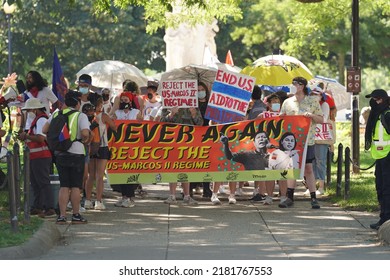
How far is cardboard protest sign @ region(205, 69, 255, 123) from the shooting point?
1744cm

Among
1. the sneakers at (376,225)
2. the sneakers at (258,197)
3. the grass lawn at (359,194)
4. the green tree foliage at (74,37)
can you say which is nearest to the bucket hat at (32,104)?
the sneakers at (258,197)

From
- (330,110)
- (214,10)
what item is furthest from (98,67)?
(330,110)

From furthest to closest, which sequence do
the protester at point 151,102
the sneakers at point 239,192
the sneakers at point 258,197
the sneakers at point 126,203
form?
the protester at point 151,102
the sneakers at point 239,192
the sneakers at point 258,197
the sneakers at point 126,203

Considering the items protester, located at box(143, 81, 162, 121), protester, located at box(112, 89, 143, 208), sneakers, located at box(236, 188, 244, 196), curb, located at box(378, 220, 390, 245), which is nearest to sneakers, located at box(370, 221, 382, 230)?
curb, located at box(378, 220, 390, 245)

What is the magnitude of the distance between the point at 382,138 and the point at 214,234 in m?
2.36

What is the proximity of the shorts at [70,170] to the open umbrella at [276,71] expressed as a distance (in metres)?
7.07

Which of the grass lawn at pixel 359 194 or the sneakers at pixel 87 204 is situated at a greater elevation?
the grass lawn at pixel 359 194

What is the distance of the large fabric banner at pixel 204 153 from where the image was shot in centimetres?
1698

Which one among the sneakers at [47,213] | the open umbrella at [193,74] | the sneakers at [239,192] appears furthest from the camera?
the sneakers at [239,192]

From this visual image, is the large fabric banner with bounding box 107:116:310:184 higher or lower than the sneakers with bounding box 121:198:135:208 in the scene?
higher

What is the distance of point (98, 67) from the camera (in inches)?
1119

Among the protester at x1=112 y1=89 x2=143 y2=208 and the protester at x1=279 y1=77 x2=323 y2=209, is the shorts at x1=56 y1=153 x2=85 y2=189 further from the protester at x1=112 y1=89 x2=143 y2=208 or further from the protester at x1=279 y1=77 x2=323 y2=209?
the protester at x1=279 y1=77 x2=323 y2=209

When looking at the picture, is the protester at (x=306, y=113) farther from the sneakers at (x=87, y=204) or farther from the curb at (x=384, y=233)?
the curb at (x=384, y=233)

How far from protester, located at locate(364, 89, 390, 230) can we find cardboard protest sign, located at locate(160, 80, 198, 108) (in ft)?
11.5
